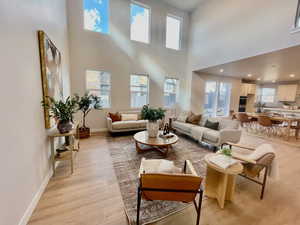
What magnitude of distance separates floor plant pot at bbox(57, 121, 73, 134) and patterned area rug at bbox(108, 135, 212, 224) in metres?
1.11

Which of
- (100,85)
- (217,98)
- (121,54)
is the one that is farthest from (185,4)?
(100,85)

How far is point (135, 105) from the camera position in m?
5.61

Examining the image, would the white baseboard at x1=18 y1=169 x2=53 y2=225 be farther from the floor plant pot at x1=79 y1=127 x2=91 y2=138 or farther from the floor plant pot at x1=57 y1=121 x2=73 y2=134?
the floor plant pot at x1=79 y1=127 x2=91 y2=138

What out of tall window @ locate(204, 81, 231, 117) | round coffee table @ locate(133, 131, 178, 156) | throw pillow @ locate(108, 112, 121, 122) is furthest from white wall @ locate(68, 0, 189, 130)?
round coffee table @ locate(133, 131, 178, 156)

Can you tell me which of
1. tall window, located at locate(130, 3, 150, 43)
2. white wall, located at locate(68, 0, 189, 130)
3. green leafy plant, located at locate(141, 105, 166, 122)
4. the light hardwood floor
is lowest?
the light hardwood floor

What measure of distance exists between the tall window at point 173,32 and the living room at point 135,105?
44 mm

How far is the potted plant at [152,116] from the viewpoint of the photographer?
3.10 m

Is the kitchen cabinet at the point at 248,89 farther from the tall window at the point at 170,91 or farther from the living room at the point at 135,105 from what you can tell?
the tall window at the point at 170,91

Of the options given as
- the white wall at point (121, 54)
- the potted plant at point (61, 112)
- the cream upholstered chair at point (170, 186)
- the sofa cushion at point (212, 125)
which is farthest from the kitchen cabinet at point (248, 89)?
the potted plant at point (61, 112)

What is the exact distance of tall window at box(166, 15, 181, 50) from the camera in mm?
6002

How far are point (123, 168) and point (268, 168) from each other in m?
2.35

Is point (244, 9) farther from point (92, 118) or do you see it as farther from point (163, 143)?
point (92, 118)

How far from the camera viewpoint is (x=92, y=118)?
15.9 feet

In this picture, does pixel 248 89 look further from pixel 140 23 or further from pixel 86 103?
pixel 86 103
